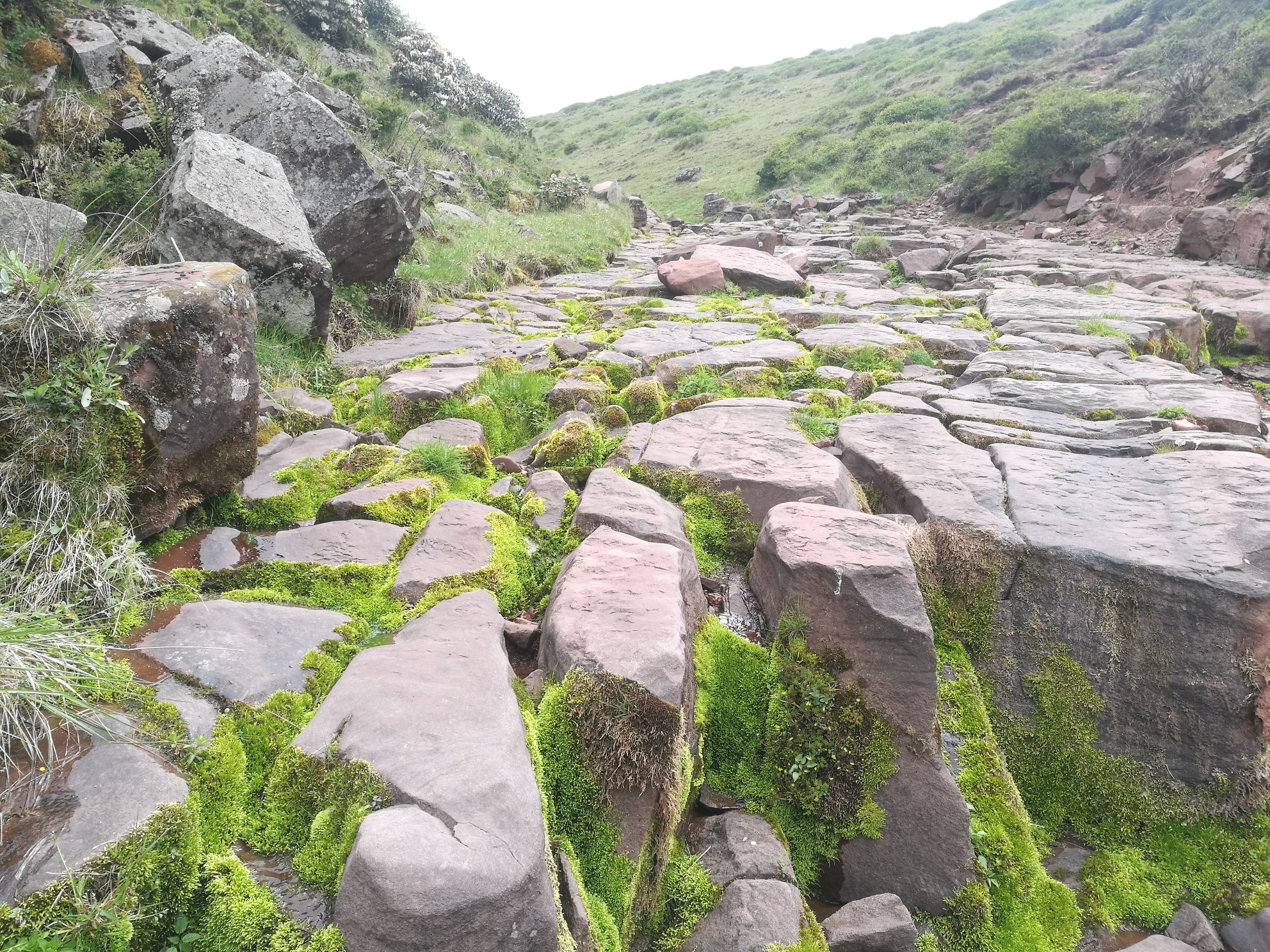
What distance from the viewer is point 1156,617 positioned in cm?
301

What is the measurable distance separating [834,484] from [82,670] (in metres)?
3.34

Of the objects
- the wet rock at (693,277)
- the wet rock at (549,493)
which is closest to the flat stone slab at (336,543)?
the wet rock at (549,493)

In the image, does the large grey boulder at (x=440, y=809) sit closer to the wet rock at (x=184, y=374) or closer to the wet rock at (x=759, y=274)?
the wet rock at (x=184, y=374)

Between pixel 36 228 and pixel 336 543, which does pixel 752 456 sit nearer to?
pixel 336 543

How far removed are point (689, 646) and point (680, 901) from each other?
853mm

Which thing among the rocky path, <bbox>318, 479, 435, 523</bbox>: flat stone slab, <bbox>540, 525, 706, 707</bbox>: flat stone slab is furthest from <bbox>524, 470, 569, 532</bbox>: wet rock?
<bbox>318, 479, 435, 523</bbox>: flat stone slab

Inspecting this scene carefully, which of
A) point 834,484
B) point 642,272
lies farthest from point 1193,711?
point 642,272

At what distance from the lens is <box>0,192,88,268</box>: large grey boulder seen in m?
2.64

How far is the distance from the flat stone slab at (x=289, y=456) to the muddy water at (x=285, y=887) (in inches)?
83.8

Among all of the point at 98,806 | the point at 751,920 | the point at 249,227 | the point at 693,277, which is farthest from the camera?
the point at 693,277

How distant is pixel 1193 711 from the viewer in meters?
2.92

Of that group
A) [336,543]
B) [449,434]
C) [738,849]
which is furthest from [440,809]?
[449,434]

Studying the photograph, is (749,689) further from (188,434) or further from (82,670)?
(188,434)

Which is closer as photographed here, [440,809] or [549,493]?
[440,809]
